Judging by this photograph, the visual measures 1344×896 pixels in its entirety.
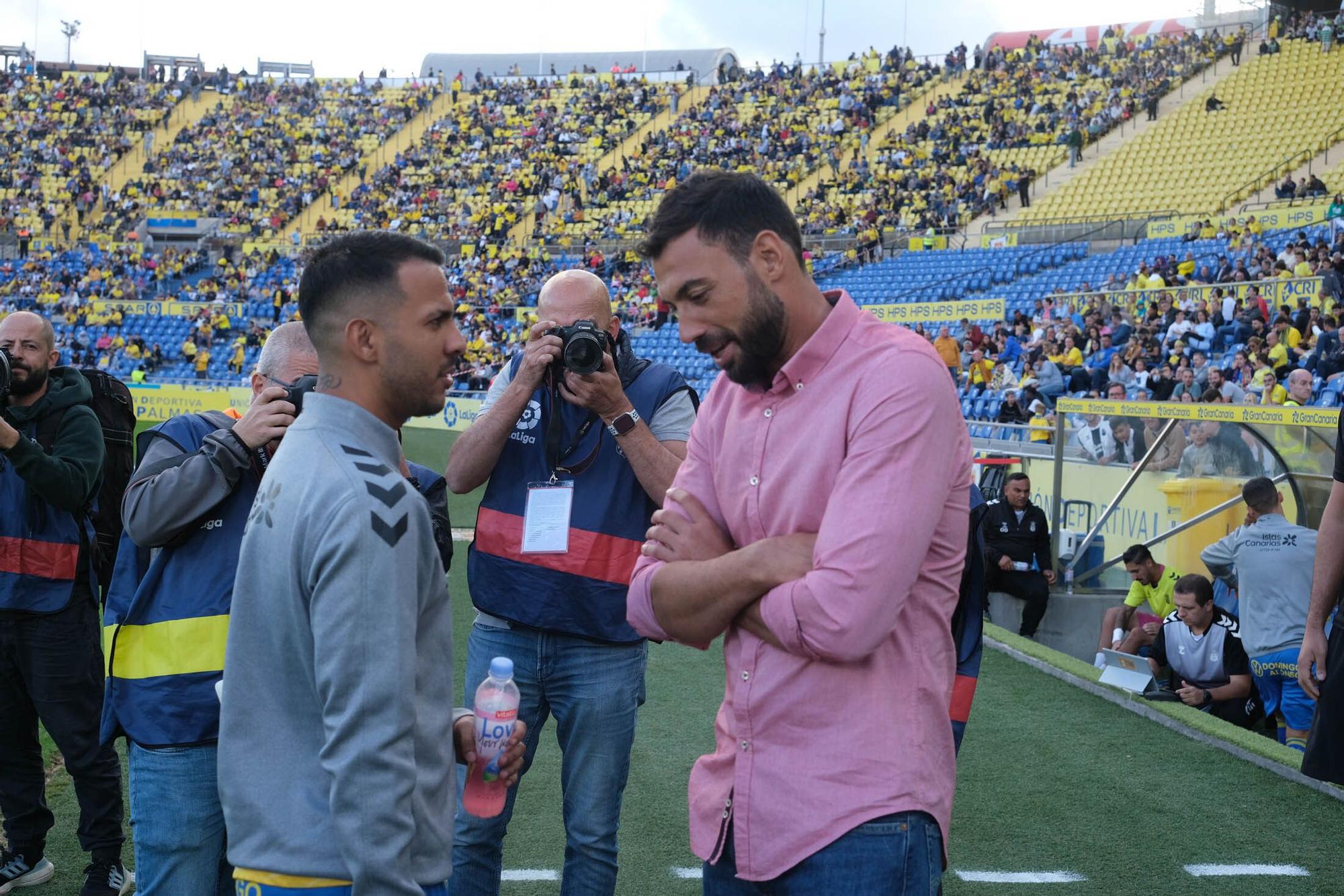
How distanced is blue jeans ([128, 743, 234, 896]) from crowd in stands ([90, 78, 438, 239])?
4058cm

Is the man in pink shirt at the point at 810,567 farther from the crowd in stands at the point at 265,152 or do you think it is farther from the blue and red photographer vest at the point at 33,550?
the crowd in stands at the point at 265,152

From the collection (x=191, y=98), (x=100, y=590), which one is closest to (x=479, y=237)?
(x=191, y=98)

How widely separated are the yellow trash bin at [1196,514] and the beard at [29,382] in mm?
6779

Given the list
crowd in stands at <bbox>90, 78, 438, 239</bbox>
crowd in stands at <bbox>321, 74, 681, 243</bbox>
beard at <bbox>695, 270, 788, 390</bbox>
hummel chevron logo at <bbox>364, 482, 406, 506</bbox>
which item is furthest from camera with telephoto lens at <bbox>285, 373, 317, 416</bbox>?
crowd in stands at <bbox>90, 78, 438, 239</bbox>

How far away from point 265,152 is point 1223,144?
33.0m

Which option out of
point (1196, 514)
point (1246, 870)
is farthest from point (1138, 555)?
point (1246, 870)

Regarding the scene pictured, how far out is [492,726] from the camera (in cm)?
215

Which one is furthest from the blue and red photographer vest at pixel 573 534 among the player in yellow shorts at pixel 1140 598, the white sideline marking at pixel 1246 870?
the player in yellow shorts at pixel 1140 598

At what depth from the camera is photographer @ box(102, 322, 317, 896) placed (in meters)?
2.65

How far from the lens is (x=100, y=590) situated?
13.9 feet

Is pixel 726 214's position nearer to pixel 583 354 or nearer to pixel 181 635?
pixel 583 354

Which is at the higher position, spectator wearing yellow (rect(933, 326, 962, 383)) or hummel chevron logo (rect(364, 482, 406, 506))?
hummel chevron logo (rect(364, 482, 406, 506))

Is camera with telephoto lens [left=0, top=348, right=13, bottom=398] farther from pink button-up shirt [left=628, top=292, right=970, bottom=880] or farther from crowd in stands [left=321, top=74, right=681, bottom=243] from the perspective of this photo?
crowd in stands [left=321, top=74, right=681, bottom=243]

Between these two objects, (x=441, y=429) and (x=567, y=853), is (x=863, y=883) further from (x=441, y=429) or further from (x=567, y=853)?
(x=441, y=429)
